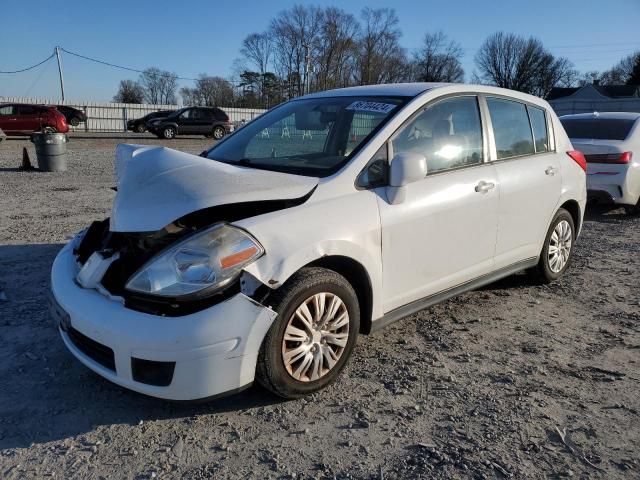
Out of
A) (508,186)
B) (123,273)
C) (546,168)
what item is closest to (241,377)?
(123,273)

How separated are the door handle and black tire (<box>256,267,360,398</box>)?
4.44 feet

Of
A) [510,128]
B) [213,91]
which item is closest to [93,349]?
[510,128]

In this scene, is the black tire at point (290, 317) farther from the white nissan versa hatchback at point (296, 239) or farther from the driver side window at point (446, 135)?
the driver side window at point (446, 135)

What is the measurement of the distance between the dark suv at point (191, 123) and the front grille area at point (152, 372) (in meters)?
26.6

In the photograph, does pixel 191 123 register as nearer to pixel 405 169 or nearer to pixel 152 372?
pixel 405 169

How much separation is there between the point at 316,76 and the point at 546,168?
61010 mm

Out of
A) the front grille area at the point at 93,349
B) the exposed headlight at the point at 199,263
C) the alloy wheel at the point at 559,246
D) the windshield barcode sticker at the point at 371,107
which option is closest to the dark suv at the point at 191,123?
the alloy wheel at the point at 559,246

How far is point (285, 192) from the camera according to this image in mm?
2873

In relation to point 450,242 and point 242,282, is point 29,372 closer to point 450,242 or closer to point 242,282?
point 242,282

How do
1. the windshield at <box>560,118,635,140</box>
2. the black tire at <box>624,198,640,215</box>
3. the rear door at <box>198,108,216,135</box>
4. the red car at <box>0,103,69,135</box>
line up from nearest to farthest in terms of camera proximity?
the windshield at <box>560,118,635,140</box> < the black tire at <box>624,198,640,215</box> < the red car at <box>0,103,69,135</box> < the rear door at <box>198,108,216,135</box>

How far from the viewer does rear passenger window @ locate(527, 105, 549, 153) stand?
4.59 meters

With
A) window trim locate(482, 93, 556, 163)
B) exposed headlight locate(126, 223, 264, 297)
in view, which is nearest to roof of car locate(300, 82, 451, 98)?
window trim locate(482, 93, 556, 163)

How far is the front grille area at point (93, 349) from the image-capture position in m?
2.61

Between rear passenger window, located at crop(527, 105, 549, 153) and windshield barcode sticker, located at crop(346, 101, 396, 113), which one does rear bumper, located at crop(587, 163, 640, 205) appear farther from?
windshield barcode sticker, located at crop(346, 101, 396, 113)
